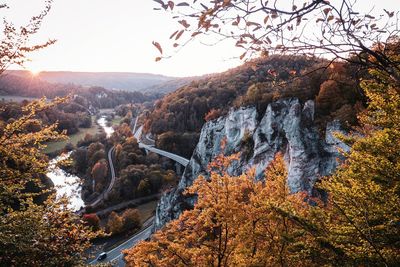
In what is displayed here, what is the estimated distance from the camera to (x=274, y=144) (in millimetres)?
32750

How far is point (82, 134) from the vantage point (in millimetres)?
127375

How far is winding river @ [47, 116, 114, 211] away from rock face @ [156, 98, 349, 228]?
1775cm

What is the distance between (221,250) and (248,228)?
4.93ft

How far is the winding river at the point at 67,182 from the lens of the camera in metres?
10.7

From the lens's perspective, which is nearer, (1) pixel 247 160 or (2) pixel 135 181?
(1) pixel 247 160

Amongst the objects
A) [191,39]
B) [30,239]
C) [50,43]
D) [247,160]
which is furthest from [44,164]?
[247,160]

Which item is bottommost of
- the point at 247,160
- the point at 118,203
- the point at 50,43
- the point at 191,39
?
A: the point at 118,203

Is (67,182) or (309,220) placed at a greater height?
(67,182)

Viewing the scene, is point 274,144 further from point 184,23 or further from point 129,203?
point 129,203

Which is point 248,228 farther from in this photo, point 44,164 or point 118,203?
point 118,203

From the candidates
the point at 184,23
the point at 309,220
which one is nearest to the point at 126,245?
the point at 309,220

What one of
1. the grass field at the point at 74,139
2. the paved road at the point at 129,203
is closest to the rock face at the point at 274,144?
the paved road at the point at 129,203

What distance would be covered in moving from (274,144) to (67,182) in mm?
25171

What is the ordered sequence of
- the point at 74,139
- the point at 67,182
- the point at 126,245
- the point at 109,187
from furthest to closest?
the point at 74,139
the point at 109,187
the point at 126,245
the point at 67,182
